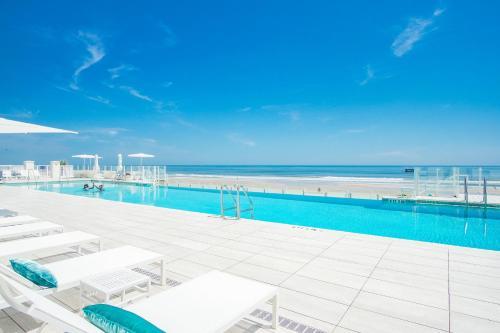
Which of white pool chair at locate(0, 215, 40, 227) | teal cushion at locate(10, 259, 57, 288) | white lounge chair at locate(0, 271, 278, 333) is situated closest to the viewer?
white lounge chair at locate(0, 271, 278, 333)

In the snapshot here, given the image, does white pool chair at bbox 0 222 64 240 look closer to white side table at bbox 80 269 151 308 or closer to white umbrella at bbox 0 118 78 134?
white umbrella at bbox 0 118 78 134

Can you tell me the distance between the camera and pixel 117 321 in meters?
1.19

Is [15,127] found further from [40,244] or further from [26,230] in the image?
[40,244]

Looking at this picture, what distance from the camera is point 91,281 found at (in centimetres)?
222

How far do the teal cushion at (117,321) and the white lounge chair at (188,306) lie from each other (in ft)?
0.11

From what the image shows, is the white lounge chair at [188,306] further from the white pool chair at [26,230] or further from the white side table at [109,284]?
the white pool chair at [26,230]

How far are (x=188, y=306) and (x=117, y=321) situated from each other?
684 millimetres

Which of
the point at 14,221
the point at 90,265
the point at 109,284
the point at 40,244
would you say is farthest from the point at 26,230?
the point at 109,284

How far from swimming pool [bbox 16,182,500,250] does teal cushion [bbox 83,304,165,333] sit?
6.40m

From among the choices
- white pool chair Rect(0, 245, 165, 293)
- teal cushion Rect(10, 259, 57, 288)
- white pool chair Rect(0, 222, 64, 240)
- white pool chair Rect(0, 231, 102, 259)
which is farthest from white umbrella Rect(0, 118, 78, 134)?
teal cushion Rect(10, 259, 57, 288)

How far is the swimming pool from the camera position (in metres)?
6.37

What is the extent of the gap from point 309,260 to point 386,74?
77.1 ft

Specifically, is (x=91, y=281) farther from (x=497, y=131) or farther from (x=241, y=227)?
(x=497, y=131)

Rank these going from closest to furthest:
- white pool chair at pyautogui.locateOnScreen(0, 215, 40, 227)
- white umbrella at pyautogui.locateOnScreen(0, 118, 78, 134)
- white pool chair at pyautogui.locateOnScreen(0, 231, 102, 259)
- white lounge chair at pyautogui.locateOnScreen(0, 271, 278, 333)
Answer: white lounge chair at pyautogui.locateOnScreen(0, 271, 278, 333)
white pool chair at pyautogui.locateOnScreen(0, 231, 102, 259)
white pool chair at pyautogui.locateOnScreen(0, 215, 40, 227)
white umbrella at pyautogui.locateOnScreen(0, 118, 78, 134)
